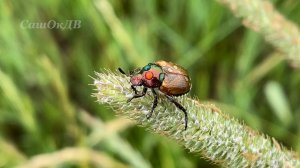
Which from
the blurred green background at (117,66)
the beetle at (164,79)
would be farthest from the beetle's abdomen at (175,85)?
the blurred green background at (117,66)

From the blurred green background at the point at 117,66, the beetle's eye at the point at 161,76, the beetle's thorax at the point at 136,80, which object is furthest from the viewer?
the blurred green background at the point at 117,66

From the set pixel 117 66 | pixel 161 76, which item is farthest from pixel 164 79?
pixel 117 66

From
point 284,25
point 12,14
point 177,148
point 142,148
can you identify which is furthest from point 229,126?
point 12,14

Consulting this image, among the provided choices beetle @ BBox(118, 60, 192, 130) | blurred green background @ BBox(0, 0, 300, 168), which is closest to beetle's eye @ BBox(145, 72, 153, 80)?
beetle @ BBox(118, 60, 192, 130)

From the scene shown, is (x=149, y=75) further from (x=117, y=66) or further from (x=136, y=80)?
(x=117, y=66)

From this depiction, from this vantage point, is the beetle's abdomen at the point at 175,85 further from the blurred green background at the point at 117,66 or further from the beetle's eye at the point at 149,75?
the blurred green background at the point at 117,66

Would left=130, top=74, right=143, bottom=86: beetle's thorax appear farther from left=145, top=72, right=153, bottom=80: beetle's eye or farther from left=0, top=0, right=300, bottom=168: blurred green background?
left=0, top=0, right=300, bottom=168: blurred green background

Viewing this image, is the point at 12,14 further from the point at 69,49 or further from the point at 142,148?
the point at 142,148
